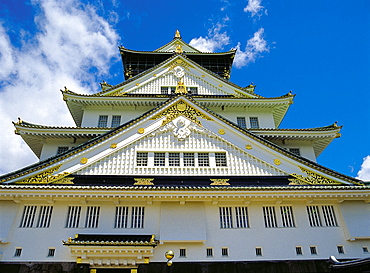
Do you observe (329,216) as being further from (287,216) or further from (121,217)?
(121,217)

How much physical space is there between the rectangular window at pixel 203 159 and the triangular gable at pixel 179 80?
331 inches

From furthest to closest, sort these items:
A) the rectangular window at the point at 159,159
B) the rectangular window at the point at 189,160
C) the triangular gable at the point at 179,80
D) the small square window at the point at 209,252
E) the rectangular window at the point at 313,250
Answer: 1. the triangular gable at the point at 179,80
2. the rectangular window at the point at 189,160
3. the rectangular window at the point at 159,159
4. the rectangular window at the point at 313,250
5. the small square window at the point at 209,252

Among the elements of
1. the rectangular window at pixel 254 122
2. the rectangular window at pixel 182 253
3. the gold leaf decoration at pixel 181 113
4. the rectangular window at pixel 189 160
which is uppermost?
the rectangular window at pixel 254 122

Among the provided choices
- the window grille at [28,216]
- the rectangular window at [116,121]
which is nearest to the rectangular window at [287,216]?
the window grille at [28,216]

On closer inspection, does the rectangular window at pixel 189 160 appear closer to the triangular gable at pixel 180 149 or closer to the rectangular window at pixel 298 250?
the triangular gable at pixel 180 149

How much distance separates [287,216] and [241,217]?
2664 mm

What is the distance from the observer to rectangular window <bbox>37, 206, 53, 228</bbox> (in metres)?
13.7

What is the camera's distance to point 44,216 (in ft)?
45.7

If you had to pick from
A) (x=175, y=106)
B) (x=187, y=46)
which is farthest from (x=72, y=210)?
(x=187, y=46)

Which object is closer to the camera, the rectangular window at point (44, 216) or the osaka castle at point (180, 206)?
the osaka castle at point (180, 206)

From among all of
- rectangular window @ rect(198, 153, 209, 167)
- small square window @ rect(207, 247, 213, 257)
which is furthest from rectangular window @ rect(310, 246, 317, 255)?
rectangular window @ rect(198, 153, 209, 167)

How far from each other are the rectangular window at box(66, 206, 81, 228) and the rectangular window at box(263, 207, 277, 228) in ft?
34.2

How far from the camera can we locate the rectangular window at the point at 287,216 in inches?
563

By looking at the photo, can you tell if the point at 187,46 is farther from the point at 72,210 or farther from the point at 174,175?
the point at 72,210
